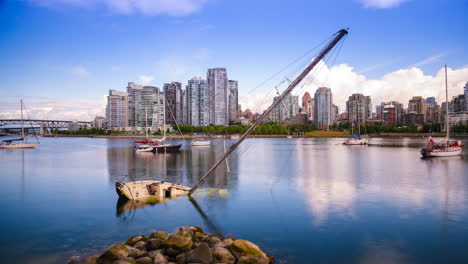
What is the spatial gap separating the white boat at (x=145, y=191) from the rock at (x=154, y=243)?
412 inches

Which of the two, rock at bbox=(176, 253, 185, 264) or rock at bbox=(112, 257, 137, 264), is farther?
rock at bbox=(176, 253, 185, 264)

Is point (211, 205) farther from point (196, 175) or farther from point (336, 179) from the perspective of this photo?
point (336, 179)

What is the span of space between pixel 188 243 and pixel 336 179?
27492 millimetres

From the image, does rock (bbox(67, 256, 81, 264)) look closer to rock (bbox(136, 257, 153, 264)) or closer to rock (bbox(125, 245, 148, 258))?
rock (bbox(125, 245, 148, 258))

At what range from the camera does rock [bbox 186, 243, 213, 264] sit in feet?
39.9

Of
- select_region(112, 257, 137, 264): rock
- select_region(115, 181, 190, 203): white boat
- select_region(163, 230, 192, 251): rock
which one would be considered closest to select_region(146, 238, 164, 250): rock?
select_region(163, 230, 192, 251): rock

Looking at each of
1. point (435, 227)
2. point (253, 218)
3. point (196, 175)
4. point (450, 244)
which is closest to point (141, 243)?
point (253, 218)

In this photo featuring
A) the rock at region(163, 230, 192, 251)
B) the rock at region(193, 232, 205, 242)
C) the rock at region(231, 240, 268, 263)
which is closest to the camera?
the rock at region(231, 240, 268, 263)

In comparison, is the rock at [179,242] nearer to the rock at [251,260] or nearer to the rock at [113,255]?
the rock at [113,255]

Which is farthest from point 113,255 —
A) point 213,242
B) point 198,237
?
point 213,242

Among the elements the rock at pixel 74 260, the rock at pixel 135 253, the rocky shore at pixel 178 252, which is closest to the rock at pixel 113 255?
the rocky shore at pixel 178 252

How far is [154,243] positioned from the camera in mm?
13719

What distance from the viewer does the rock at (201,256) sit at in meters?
12.1

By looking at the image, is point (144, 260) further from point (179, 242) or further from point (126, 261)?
point (179, 242)
